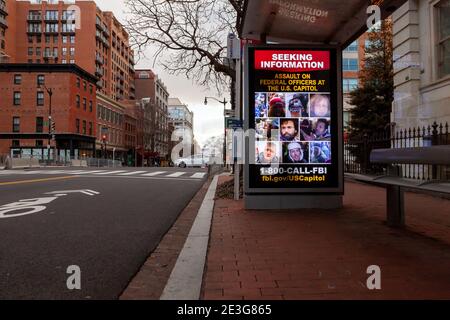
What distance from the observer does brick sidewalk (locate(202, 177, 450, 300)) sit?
4.09 m

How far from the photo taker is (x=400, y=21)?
15.6 m

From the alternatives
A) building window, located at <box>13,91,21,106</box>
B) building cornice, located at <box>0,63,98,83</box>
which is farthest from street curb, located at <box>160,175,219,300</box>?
building window, located at <box>13,91,21,106</box>

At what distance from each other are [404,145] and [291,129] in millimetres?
4994

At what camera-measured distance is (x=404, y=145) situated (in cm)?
1262

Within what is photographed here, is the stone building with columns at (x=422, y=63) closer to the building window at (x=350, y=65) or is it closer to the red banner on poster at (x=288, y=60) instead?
the red banner on poster at (x=288, y=60)

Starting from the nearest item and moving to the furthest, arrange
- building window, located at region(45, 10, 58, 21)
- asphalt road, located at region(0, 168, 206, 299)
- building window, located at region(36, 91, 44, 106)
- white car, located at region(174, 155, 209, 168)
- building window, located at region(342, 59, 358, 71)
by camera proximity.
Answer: asphalt road, located at region(0, 168, 206, 299), building window, located at region(342, 59, 358, 71), white car, located at region(174, 155, 209, 168), building window, located at region(36, 91, 44, 106), building window, located at region(45, 10, 58, 21)

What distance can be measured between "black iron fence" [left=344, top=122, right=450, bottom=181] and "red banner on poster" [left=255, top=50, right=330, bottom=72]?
261cm

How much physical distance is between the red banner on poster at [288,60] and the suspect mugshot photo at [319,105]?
Answer: 1.80ft

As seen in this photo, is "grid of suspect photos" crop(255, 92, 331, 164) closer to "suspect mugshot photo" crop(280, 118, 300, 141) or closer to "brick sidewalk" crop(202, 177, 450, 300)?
"suspect mugshot photo" crop(280, 118, 300, 141)

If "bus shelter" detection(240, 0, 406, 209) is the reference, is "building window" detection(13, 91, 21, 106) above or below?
above

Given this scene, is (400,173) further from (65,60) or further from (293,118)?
(65,60)

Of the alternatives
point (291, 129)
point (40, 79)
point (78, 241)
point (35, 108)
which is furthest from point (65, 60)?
point (78, 241)

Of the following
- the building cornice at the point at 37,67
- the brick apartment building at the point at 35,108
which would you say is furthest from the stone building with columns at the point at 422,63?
the building cornice at the point at 37,67

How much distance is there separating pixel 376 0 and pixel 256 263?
14.0 ft
